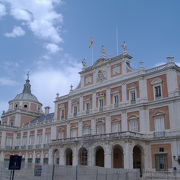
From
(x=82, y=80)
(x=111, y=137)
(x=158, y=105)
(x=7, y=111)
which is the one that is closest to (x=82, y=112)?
(x=82, y=80)

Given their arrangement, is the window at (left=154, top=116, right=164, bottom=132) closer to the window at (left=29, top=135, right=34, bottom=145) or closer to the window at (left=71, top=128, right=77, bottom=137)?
the window at (left=71, top=128, right=77, bottom=137)

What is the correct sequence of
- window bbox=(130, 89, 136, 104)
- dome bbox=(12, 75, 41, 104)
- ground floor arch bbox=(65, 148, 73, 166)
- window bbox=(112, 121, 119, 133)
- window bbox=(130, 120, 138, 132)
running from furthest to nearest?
dome bbox=(12, 75, 41, 104) → ground floor arch bbox=(65, 148, 73, 166) → window bbox=(112, 121, 119, 133) → window bbox=(130, 89, 136, 104) → window bbox=(130, 120, 138, 132)

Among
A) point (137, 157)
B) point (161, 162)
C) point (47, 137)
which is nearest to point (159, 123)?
point (161, 162)

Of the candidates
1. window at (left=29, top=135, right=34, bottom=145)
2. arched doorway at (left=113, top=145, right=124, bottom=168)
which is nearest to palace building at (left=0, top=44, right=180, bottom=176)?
arched doorway at (left=113, top=145, right=124, bottom=168)

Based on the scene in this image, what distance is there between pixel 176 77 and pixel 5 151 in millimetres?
40177

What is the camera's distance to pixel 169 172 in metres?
31.8

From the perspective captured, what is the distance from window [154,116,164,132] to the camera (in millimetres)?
34281

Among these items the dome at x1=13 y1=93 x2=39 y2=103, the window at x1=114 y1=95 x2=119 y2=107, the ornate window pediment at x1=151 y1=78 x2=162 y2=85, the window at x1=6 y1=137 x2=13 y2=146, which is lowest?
the window at x1=6 y1=137 x2=13 y2=146

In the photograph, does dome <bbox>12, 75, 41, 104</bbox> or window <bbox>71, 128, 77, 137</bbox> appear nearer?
window <bbox>71, 128, 77, 137</bbox>

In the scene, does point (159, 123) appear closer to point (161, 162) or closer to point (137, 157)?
point (161, 162)

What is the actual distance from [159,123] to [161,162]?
4.72 m

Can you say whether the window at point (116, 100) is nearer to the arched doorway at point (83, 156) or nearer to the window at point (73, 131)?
the arched doorway at point (83, 156)

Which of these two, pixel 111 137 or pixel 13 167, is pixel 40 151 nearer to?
pixel 111 137

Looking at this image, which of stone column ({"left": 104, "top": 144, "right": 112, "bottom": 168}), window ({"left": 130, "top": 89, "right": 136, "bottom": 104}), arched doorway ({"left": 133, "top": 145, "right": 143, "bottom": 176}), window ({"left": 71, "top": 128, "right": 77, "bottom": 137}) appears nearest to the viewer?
stone column ({"left": 104, "top": 144, "right": 112, "bottom": 168})
